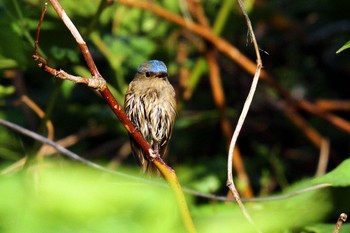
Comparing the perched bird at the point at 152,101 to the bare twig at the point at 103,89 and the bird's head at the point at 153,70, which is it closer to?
the bird's head at the point at 153,70

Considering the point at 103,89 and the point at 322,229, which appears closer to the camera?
the point at 103,89

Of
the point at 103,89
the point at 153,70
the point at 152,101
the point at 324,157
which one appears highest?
the point at 153,70

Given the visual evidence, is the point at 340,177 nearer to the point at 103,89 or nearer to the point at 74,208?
the point at 103,89

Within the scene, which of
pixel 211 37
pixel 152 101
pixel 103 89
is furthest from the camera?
pixel 211 37

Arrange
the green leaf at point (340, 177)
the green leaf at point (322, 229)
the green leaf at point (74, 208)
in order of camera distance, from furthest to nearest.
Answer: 1. the green leaf at point (322, 229)
2. the green leaf at point (340, 177)
3. the green leaf at point (74, 208)

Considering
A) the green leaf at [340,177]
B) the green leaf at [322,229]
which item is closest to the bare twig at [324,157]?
the green leaf at [322,229]

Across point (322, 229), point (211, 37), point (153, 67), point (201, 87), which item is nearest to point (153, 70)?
point (153, 67)

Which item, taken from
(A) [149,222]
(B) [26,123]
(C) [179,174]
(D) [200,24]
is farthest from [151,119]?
(A) [149,222]
